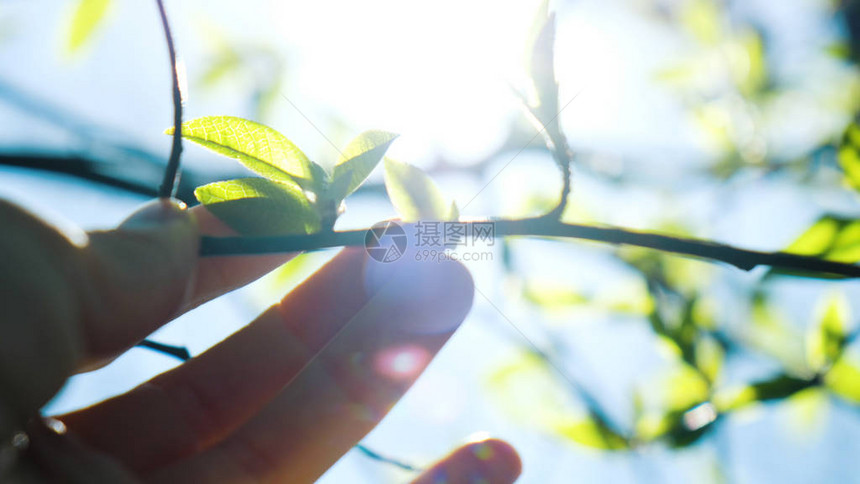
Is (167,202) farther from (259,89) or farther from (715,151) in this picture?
(715,151)

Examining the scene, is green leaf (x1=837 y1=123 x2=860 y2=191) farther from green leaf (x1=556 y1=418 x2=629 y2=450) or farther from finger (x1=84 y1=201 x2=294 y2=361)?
finger (x1=84 y1=201 x2=294 y2=361)

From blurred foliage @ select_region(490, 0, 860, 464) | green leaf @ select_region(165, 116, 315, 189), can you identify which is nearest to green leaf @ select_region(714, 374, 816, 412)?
blurred foliage @ select_region(490, 0, 860, 464)

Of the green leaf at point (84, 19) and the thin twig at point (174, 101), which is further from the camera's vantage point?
the green leaf at point (84, 19)

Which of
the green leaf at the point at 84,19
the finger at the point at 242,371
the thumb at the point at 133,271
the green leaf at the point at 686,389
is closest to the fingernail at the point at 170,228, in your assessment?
the thumb at the point at 133,271

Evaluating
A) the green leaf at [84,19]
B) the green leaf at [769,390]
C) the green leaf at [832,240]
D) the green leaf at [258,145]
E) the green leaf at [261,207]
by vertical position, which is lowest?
the green leaf at [769,390]

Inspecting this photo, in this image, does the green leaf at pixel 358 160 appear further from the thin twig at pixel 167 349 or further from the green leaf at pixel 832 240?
the green leaf at pixel 832 240

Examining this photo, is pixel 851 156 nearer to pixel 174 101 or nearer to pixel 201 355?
pixel 174 101

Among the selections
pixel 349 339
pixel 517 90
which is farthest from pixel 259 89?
pixel 517 90
